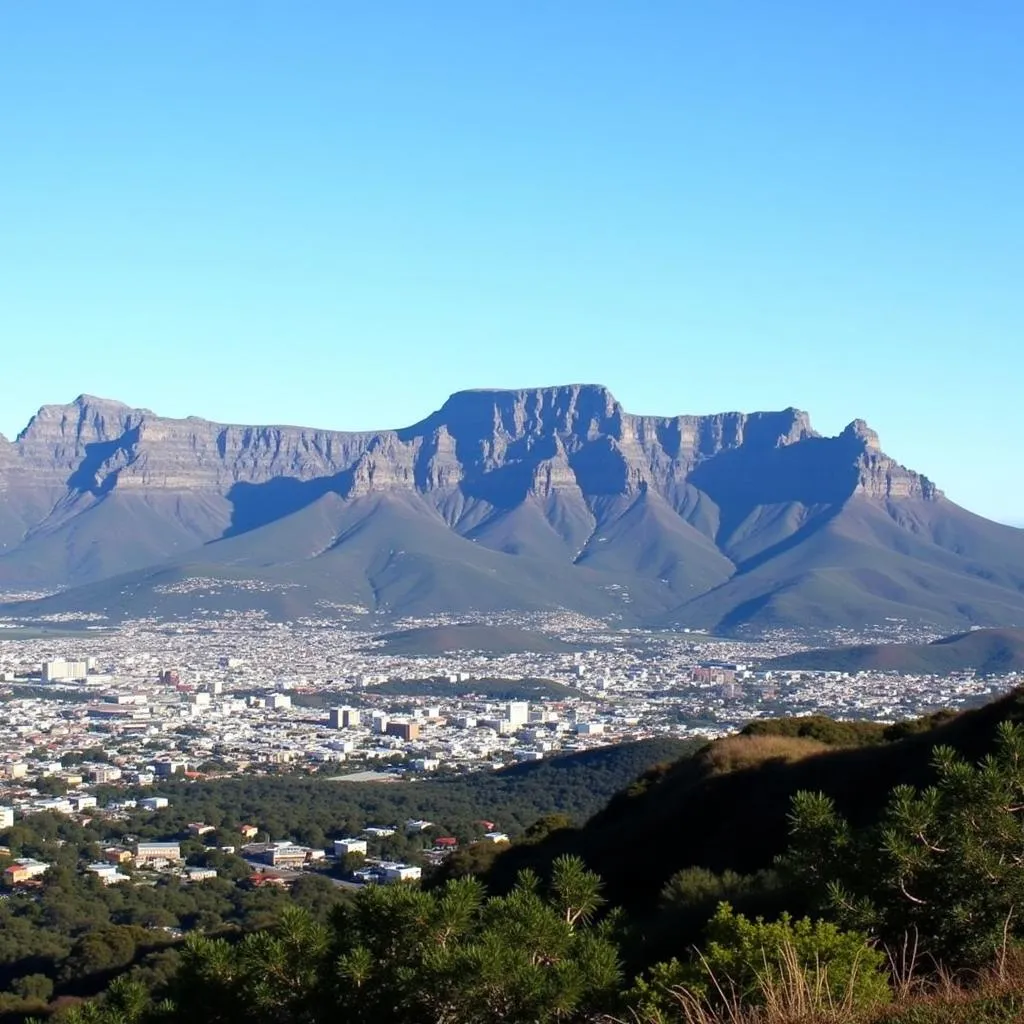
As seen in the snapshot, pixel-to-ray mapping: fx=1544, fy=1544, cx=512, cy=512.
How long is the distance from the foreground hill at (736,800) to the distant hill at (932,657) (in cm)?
9038

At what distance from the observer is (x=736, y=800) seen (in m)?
23.8

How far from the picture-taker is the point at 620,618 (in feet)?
558

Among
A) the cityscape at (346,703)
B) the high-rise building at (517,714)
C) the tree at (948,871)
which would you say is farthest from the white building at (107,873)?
the high-rise building at (517,714)

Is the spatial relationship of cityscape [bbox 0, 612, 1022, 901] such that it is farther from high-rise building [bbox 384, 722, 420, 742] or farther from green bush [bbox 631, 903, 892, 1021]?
green bush [bbox 631, 903, 892, 1021]

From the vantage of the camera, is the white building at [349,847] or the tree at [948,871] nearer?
the tree at [948,871]

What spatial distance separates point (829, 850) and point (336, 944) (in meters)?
3.31

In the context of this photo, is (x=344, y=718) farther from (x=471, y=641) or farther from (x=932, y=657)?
(x=932, y=657)

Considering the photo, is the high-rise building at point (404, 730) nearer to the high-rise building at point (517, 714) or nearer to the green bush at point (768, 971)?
the high-rise building at point (517, 714)

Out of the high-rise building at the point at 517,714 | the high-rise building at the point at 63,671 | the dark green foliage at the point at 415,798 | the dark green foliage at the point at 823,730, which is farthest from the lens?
the high-rise building at the point at 63,671

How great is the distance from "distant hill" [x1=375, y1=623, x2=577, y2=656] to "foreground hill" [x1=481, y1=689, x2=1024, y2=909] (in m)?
109

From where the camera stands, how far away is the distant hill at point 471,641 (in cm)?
13850

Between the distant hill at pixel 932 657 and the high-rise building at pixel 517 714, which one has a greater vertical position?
the distant hill at pixel 932 657

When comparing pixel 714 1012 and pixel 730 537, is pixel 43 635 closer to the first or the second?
pixel 730 537

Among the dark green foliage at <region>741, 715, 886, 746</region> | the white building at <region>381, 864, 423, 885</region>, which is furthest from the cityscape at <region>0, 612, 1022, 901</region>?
the dark green foliage at <region>741, 715, 886, 746</region>
